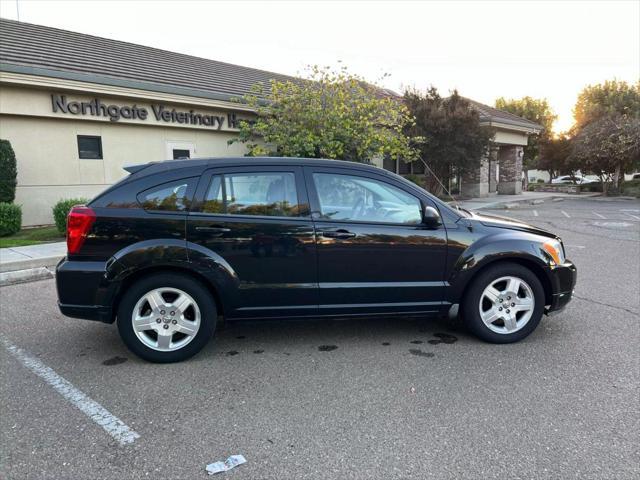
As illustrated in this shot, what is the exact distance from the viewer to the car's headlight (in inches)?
167

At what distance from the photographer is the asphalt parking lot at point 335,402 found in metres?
2.52

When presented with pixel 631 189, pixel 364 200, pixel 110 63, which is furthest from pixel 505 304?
pixel 631 189

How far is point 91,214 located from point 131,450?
1.97 metres

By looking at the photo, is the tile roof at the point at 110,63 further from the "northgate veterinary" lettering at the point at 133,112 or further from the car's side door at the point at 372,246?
the car's side door at the point at 372,246

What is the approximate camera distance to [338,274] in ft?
13.1

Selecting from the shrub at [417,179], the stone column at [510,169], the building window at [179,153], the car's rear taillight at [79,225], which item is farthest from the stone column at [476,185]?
the car's rear taillight at [79,225]

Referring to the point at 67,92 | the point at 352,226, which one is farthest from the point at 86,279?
the point at 67,92

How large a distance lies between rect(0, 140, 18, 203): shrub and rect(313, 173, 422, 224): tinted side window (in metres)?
9.08

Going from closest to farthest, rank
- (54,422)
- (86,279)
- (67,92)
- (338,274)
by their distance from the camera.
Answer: (54,422) → (86,279) → (338,274) → (67,92)

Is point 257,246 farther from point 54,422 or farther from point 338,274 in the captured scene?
point 54,422

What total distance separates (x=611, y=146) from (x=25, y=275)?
1121 inches

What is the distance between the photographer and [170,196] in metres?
3.86

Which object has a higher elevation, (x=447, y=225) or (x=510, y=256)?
(x=447, y=225)

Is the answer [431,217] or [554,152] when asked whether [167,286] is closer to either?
[431,217]
